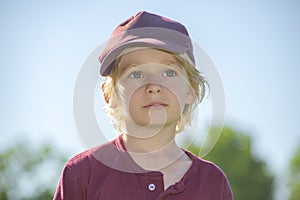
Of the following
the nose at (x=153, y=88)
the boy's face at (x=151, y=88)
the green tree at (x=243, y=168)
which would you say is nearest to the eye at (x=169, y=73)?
the boy's face at (x=151, y=88)

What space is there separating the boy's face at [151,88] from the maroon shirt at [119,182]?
0.77ft

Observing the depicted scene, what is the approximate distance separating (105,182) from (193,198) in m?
0.49

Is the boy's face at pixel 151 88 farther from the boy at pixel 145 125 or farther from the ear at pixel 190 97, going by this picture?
the ear at pixel 190 97

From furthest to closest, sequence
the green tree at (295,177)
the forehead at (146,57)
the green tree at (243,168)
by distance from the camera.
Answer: the green tree at (295,177), the green tree at (243,168), the forehead at (146,57)

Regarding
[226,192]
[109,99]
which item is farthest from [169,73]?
[226,192]

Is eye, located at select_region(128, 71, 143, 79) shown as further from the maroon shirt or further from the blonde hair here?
the maroon shirt

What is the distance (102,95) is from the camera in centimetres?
451

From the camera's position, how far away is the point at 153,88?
4.14 meters

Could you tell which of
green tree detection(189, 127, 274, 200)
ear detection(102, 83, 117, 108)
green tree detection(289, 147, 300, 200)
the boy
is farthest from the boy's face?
green tree detection(289, 147, 300, 200)

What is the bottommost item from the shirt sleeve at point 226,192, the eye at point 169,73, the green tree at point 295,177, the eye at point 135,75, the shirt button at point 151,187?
the green tree at point 295,177

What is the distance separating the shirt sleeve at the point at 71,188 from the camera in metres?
4.21

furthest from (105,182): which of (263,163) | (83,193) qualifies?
(263,163)

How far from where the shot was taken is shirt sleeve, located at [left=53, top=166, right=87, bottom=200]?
421cm

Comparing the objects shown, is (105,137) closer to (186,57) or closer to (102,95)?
(102,95)
